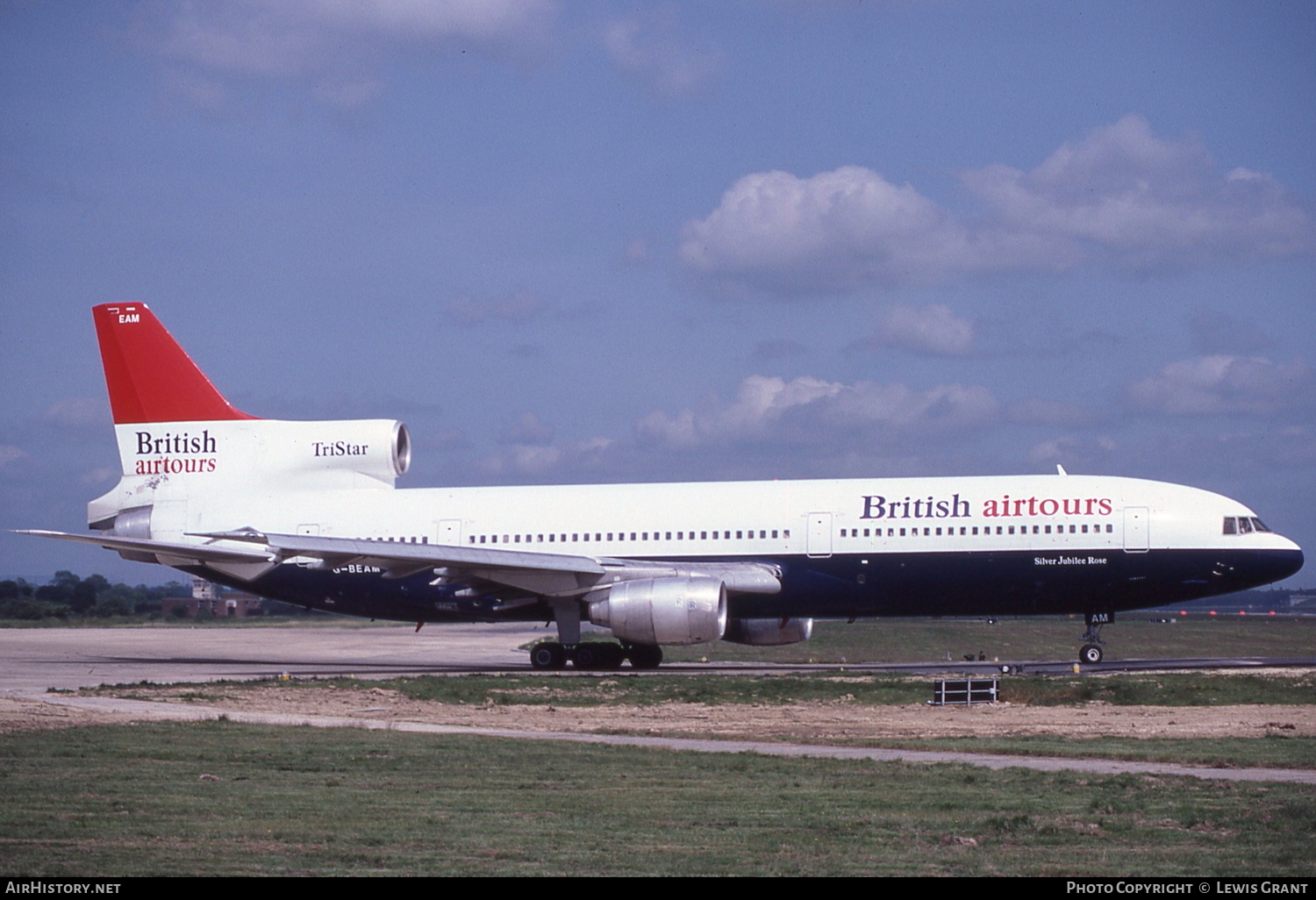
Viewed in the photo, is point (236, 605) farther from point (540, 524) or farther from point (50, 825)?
point (50, 825)

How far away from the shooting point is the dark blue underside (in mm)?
29062

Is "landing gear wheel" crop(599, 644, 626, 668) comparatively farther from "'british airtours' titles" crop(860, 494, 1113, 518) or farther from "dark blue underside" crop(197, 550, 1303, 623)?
"'british airtours' titles" crop(860, 494, 1113, 518)

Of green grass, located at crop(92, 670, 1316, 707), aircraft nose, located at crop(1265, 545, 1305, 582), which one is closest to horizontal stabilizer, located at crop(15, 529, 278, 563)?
green grass, located at crop(92, 670, 1316, 707)

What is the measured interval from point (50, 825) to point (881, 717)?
12817 mm

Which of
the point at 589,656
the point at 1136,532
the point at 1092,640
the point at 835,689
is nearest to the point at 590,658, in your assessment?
the point at 589,656

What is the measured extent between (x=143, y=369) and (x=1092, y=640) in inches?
926

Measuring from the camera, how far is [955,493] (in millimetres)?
29891

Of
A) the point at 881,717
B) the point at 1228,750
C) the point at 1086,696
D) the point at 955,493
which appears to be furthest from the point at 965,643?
the point at 1228,750

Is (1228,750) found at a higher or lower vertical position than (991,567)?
lower

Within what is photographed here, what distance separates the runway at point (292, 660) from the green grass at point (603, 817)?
13458 millimetres

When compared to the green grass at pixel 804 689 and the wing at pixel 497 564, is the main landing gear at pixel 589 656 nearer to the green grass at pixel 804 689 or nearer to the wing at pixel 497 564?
the wing at pixel 497 564

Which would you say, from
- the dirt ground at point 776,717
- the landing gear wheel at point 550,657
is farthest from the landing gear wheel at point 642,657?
the dirt ground at point 776,717

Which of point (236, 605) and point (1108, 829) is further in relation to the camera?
point (236, 605)

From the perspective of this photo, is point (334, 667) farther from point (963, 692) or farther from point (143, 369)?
point (963, 692)
